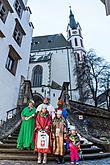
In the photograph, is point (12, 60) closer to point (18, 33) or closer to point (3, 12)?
point (18, 33)

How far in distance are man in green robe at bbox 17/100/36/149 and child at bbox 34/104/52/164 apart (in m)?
0.43

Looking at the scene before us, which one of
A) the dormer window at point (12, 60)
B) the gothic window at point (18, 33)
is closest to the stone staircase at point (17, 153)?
the dormer window at point (12, 60)

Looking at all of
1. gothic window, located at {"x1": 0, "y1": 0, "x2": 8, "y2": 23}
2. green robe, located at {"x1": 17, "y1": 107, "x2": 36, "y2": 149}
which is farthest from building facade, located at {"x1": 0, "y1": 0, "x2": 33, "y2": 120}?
green robe, located at {"x1": 17, "y1": 107, "x2": 36, "y2": 149}

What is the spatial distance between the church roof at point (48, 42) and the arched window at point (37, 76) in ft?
26.1

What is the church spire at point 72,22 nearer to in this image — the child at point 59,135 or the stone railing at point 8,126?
the stone railing at point 8,126

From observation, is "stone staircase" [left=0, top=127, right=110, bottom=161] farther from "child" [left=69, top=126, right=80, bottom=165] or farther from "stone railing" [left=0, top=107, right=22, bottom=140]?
"child" [left=69, top=126, right=80, bottom=165]

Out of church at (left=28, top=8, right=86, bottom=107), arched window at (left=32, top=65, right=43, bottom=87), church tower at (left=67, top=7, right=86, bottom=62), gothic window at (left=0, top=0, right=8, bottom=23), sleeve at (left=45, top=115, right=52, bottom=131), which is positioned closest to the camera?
sleeve at (left=45, top=115, right=52, bottom=131)

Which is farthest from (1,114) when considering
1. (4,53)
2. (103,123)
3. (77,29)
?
(77,29)

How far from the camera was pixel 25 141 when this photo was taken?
4914mm

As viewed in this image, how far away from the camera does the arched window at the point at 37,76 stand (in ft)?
93.2

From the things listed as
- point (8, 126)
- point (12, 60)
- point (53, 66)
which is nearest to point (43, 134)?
point (8, 126)

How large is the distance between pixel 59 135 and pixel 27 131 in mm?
1063

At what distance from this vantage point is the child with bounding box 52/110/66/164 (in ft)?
14.8

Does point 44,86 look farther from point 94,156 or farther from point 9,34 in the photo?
point 94,156
